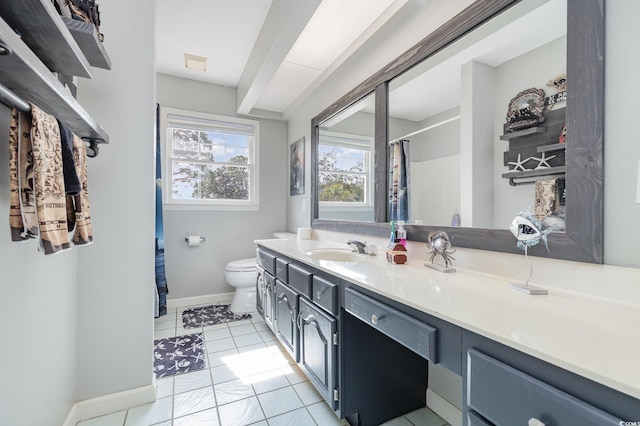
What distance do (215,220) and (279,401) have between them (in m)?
2.17

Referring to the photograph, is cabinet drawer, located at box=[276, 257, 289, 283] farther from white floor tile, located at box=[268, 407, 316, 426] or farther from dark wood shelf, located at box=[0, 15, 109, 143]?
dark wood shelf, located at box=[0, 15, 109, 143]

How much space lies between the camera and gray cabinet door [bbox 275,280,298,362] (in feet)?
5.73

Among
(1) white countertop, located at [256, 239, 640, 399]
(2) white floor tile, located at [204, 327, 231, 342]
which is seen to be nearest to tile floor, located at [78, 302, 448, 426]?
(2) white floor tile, located at [204, 327, 231, 342]

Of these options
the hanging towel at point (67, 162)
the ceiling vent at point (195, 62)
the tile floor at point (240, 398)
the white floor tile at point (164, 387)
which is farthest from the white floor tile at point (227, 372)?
the ceiling vent at point (195, 62)

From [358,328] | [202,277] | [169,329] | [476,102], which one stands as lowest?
[169,329]

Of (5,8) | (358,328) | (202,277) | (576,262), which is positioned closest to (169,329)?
(202,277)

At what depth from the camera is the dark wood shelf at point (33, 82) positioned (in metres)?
0.64

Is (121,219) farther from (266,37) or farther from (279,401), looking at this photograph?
(266,37)

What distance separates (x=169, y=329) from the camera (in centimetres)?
256

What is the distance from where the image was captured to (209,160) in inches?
129

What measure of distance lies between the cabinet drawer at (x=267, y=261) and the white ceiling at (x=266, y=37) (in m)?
1.46

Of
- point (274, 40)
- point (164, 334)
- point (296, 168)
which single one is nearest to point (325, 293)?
point (274, 40)

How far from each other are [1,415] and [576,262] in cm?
189

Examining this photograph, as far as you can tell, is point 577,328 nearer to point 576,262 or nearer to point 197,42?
point 576,262
